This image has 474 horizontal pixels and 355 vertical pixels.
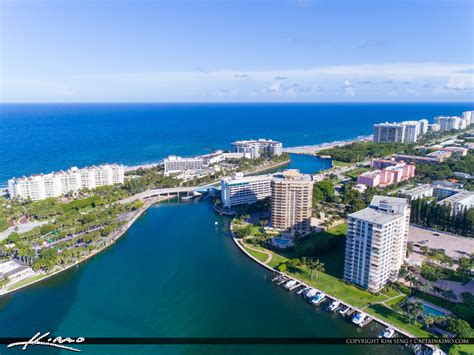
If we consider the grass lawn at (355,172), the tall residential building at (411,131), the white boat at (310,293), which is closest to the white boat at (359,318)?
the white boat at (310,293)

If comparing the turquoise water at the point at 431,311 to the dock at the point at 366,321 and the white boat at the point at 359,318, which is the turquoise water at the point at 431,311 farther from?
the white boat at the point at 359,318

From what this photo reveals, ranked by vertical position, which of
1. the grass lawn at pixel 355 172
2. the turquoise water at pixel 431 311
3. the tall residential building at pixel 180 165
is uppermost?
the tall residential building at pixel 180 165

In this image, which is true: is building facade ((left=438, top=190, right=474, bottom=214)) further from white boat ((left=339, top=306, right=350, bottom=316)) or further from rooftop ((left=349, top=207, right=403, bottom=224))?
white boat ((left=339, top=306, right=350, bottom=316))

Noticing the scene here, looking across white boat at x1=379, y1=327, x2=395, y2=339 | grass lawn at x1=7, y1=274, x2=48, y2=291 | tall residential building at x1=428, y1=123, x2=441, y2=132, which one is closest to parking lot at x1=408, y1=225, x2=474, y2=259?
white boat at x1=379, y1=327, x2=395, y2=339

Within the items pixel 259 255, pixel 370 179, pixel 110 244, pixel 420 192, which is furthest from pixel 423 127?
pixel 110 244

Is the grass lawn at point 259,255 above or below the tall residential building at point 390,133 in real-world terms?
below

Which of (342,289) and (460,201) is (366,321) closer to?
(342,289)

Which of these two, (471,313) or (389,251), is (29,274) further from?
(471,313)
